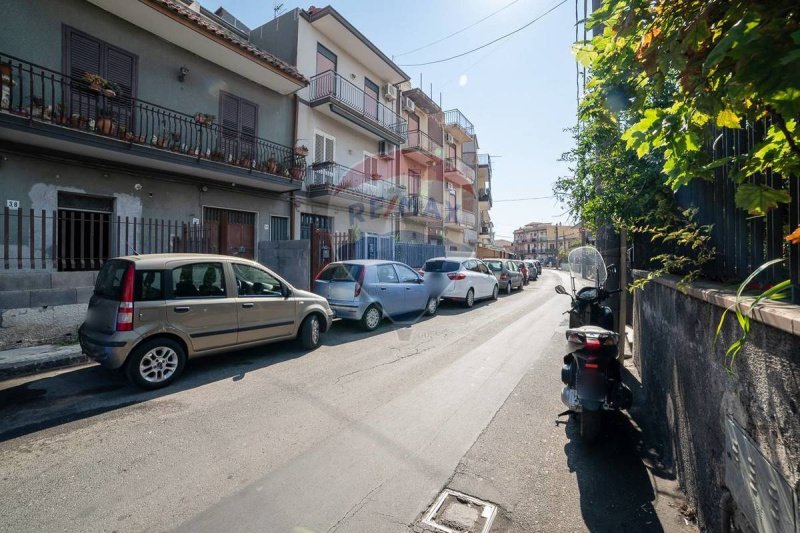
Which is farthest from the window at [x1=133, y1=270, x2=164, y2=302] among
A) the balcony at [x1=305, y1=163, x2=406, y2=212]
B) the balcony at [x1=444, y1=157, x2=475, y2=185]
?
the balcony at [x1=444, y1=157, x2=475, y2=185]

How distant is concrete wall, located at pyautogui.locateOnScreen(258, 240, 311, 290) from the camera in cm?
1059

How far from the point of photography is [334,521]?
2.40 metres

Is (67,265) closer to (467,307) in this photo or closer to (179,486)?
(179,486)

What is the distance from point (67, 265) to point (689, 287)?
11.1 meters

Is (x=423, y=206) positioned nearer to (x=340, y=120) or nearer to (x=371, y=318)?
(x=340, y=120)

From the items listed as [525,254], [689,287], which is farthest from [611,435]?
[525,254]

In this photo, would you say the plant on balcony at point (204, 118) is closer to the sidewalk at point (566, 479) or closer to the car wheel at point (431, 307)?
the car wheel at point (431, 307)

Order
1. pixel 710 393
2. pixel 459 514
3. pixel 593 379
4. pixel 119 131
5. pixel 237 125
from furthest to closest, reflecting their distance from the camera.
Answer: pixel 237 125
pixel 119 131
pixel 593 379
pixel 459 514
pixel 710 393

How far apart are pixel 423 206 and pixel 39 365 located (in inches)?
765

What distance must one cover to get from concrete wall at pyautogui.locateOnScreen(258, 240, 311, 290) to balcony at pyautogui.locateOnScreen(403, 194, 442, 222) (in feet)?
33.0

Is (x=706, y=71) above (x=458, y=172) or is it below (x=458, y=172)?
below

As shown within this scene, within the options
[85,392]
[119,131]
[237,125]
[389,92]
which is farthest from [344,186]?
[85,392]

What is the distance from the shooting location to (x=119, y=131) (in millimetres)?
8148

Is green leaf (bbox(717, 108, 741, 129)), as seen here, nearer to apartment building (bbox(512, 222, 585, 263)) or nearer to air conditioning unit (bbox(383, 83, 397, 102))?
air conditioning unit (bbox(383, 83, 397, 102))
